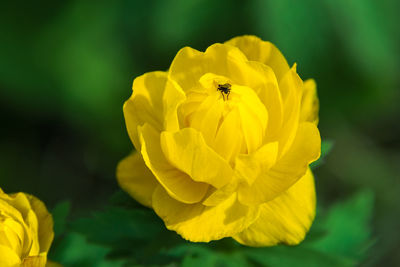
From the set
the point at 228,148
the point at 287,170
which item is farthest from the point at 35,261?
the point at 287,170

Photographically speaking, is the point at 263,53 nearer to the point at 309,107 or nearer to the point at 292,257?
the point at 309,107

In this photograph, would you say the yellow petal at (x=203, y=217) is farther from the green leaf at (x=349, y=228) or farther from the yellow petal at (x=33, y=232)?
the green leaf at (x=349, y=228)

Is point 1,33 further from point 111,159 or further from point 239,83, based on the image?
point 239,83

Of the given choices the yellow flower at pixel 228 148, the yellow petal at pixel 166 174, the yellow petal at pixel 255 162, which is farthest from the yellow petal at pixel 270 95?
the yellow petal at pixel 166 174

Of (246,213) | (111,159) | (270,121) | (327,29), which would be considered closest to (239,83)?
(270,121)

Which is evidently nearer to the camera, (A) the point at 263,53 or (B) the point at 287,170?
(B) the point at 287,170

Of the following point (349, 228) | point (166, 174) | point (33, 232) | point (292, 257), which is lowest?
point (349, 228)

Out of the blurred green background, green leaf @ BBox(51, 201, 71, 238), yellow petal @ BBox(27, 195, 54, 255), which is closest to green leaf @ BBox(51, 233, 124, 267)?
green leaf @ BBox(51, 201, 71, 238)
